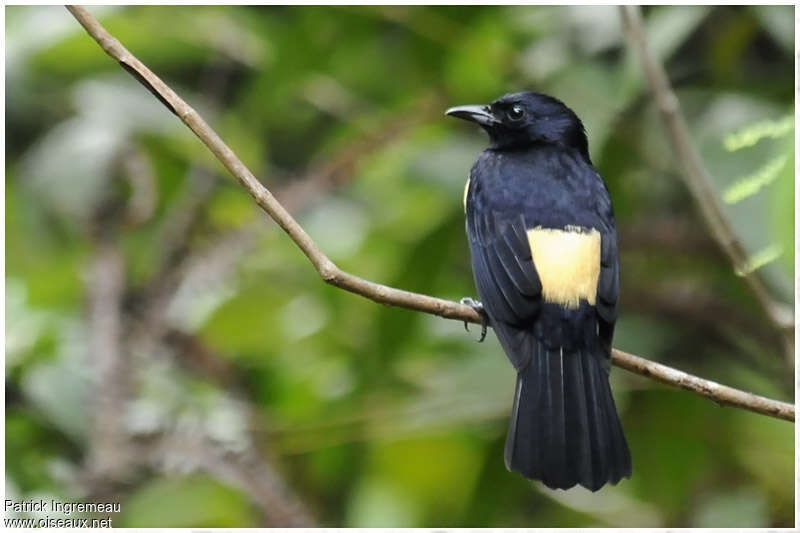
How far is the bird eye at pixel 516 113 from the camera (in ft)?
12.6

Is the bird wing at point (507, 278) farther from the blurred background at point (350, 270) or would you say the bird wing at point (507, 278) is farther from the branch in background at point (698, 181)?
the blurred background at point (350, 270)

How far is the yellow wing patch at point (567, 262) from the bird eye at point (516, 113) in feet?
2.26

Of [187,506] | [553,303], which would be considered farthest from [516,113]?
[187,506]

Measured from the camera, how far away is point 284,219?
7.96 feet

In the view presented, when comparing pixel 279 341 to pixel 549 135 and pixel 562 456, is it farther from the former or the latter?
pixel 562 456

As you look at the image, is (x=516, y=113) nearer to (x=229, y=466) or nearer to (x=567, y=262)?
(x=567, y=262)

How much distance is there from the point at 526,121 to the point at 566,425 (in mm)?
1251

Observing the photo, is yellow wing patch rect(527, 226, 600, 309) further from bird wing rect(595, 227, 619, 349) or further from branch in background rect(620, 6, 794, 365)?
branch in background rect(620, 6, 794, 365)

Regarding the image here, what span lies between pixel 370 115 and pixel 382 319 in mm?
1049

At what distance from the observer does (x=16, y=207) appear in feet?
15.7

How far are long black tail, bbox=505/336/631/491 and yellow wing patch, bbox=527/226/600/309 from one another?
0.45 ft

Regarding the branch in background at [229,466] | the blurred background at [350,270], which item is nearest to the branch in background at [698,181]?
the blurred background at [350,270]

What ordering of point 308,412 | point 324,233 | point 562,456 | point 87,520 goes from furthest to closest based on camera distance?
point 324,233 → point 308,412 → point 87,520 → point 562,456

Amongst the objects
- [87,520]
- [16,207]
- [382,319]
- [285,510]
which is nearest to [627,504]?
[382,319]
